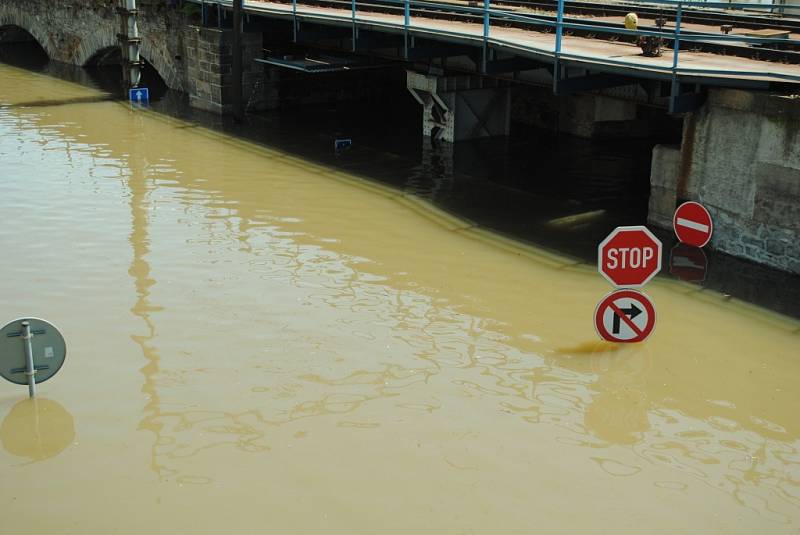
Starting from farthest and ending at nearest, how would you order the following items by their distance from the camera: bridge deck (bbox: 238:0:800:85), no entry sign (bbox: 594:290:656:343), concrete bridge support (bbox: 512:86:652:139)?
concrete bridge support (bbox: 512:86:652:139) → bridge deck (bbox: 238:0:800:85) → no entry sign (bbox: 594:290:656:343)

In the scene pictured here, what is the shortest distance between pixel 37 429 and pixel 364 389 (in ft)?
10.3

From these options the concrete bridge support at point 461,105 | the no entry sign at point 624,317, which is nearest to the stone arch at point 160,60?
the concrete bridge support at point 461,105

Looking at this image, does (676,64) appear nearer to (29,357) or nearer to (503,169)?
(503,169)

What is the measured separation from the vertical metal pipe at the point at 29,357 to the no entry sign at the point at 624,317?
5.62 metres

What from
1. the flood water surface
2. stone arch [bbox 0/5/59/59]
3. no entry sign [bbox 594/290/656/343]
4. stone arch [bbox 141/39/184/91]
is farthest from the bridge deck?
stone arch [bbox 0/5/59/59]

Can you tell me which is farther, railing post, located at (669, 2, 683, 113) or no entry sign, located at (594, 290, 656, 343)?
railing post, located at (669, 2, 683, 113)

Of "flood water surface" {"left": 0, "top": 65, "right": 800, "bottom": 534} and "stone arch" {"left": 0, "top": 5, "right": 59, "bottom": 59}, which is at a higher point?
"stone arch" {"left": 0, "top": 5, "right": 59, "bottom": 59}

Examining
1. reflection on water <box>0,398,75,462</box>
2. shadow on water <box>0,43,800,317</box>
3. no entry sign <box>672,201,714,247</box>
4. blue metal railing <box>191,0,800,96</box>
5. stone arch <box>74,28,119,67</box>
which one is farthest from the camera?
stone arch <box>74,28,119,67</box>

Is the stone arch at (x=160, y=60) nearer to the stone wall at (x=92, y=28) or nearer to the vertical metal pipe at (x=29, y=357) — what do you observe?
the stone wall at (x=92, y=28)

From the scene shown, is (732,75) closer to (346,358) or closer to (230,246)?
(346,358)

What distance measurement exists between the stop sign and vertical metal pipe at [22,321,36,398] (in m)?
5.57

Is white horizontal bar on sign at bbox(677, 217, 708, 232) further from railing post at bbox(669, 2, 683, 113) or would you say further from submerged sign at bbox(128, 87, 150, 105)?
submerged sign at bbox(128, 87, 150, 105)

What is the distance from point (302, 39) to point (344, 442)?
14.6 metres

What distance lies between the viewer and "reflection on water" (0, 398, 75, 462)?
8609 millimetres
